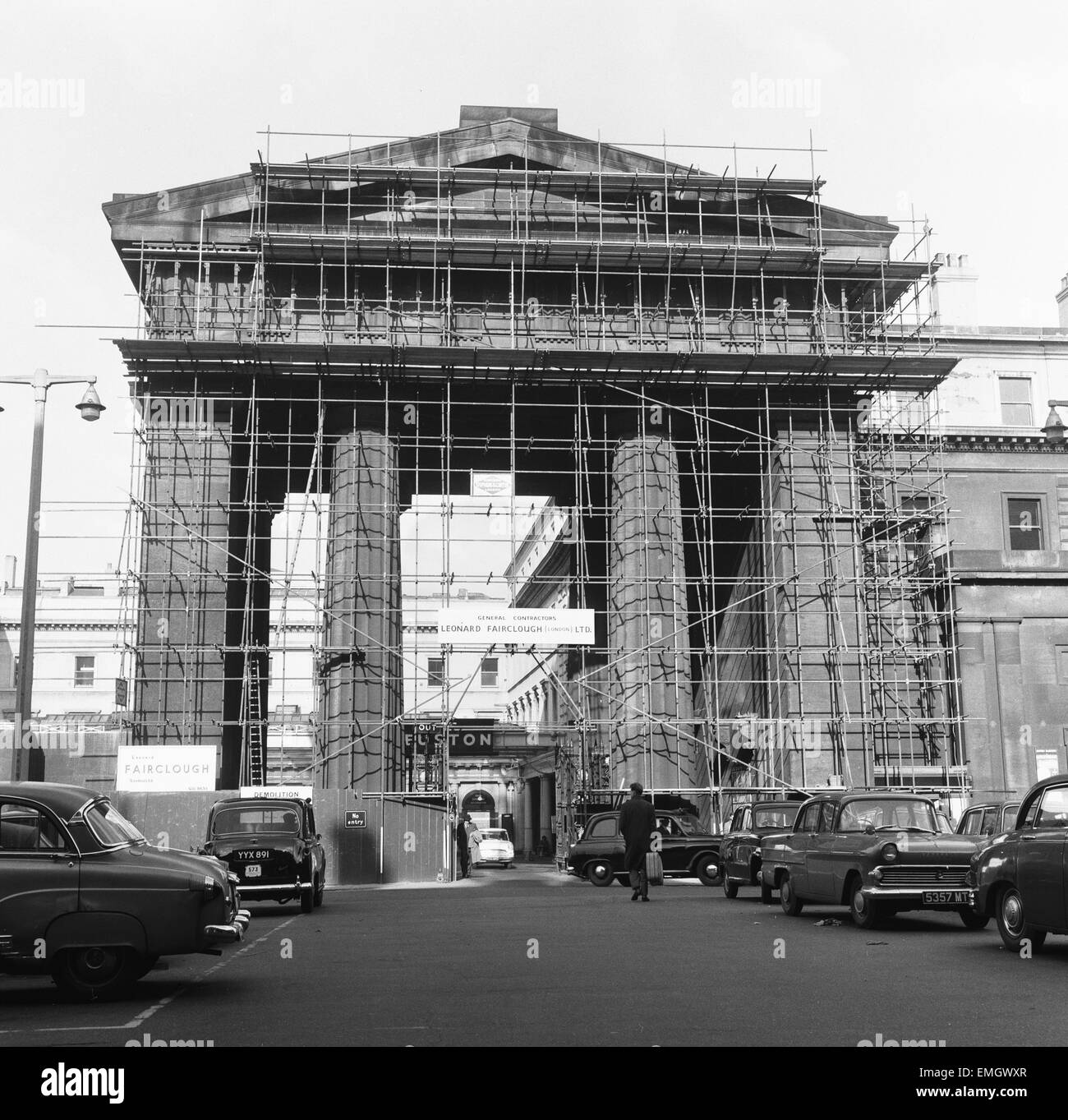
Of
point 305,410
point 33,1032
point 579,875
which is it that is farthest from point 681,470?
point 33,1032

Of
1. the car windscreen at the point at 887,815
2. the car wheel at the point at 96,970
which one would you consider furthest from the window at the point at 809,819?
the car wheel at the point at 96,970

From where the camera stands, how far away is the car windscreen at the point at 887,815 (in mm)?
17656

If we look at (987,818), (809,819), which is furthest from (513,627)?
(987,818)

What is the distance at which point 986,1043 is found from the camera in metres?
8.66

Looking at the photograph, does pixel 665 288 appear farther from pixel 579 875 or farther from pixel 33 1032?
pixel 33 1032

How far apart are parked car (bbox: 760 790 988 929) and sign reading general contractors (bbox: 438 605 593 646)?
15385 millimetres

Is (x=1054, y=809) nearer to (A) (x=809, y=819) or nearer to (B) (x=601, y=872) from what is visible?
(A) (x=809, y=819)

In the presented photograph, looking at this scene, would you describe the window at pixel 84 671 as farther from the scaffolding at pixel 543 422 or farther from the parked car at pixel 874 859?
the parked car at pixel 874 859

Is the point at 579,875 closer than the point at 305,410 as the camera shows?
Yes

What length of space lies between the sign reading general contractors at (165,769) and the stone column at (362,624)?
362 centimetres

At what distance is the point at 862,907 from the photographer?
55.3ft

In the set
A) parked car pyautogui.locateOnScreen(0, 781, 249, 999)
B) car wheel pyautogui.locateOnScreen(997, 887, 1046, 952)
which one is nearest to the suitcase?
car wheel pyautogui.locateOnScreen(997, 887, 1046, 952)

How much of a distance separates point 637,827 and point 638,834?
0.12 meters

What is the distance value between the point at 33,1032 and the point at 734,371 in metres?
30.8
